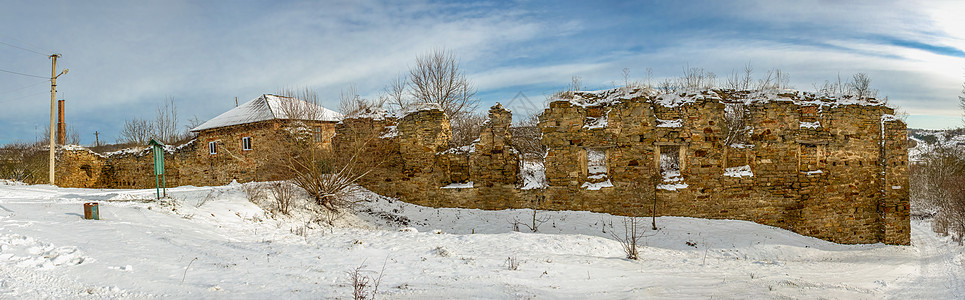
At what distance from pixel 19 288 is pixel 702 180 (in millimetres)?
12527

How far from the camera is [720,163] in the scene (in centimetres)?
1206

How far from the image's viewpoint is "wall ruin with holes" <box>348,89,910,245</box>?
12078 mm

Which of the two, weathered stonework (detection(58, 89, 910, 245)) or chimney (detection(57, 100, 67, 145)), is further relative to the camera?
chimney (detection(57, 100, 67, 145))

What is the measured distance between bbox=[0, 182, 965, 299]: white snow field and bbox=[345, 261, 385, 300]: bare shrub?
98mm

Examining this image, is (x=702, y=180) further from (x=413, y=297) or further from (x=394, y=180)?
(x=413, y=297)

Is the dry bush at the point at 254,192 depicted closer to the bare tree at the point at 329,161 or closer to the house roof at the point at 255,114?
the bare tree at the point at 329,161

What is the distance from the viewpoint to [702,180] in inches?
475

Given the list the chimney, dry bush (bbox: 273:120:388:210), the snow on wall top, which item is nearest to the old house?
dry bush (bbox: 273:120:388:210)

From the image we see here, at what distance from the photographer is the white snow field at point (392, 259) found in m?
5.37

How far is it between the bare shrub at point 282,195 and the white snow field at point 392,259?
0.30m

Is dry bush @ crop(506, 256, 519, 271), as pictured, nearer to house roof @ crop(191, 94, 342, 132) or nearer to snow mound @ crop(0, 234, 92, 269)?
snow mound @ crop(0, 234, 92, 269)

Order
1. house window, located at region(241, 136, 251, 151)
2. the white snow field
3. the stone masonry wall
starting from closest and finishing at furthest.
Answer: the white snow field < the stone masonry wall < house window, located at region(241, 136, 251, 151)

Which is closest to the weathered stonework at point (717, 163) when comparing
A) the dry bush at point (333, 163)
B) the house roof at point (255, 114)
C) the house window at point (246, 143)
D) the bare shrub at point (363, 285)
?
the dry bush at point (333, 163)

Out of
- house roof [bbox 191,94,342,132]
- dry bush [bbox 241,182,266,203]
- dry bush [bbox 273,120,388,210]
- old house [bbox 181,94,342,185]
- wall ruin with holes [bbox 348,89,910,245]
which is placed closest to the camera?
dry bush [bbox 241,182,266,203]
